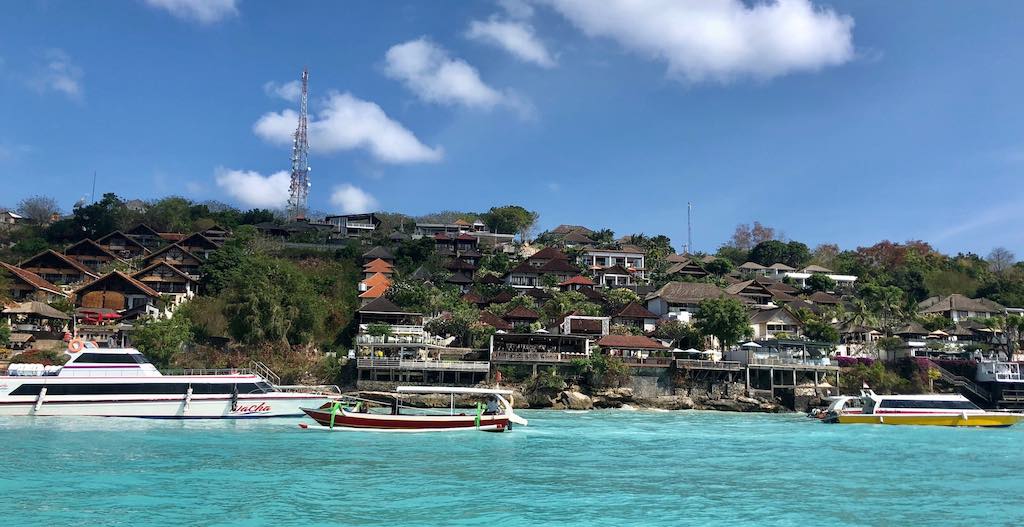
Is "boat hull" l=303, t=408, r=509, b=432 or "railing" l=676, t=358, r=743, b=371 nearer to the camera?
"boat hull" l=303, t=408, r=509, b=432

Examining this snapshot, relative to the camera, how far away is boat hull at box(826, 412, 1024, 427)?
4266 cm

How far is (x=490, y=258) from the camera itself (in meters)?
79.2

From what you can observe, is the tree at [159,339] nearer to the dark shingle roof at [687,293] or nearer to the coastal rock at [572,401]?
the coastal rock at [572,401]

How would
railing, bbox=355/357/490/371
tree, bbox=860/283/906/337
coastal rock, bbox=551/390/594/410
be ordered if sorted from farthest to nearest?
1. tree, bbox=860/283/906/337
2. railing, bbox=355/357/490/371
3. coastal rock, bbox=551/390/594/410

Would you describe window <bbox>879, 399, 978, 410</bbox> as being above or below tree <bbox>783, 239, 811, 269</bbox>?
below

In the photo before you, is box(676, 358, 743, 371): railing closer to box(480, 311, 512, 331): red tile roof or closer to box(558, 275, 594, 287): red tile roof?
box(480, 311, 512, 331): red tile roof

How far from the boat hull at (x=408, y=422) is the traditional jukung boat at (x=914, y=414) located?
22828 mm

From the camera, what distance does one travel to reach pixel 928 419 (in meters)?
42.9

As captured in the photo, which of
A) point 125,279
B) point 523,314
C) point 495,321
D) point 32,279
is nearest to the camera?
point 495,321

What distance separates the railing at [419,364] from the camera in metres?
49.3

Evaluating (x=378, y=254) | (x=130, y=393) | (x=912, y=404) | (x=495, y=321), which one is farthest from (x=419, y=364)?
(x=912, y=404)

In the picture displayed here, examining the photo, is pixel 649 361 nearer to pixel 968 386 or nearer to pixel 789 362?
pixel 789 362

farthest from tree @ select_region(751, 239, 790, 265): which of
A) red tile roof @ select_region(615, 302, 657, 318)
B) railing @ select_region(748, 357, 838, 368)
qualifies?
railing @ select_region(748, 357, 838, 368)

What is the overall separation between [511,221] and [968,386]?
57421 millimetres
